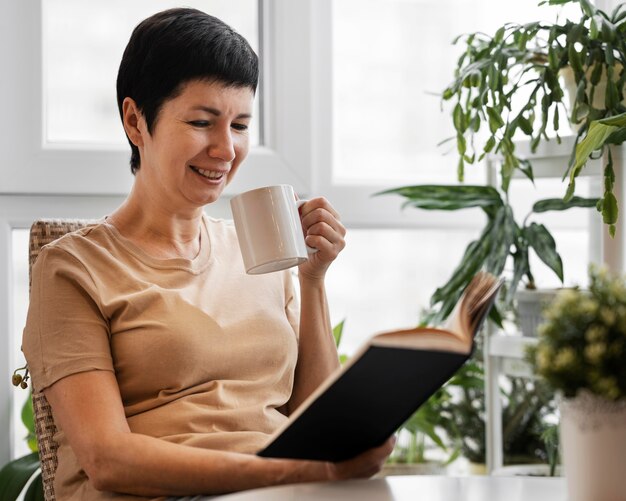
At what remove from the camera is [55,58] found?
6.54 ft

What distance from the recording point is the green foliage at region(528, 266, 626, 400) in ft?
2.30

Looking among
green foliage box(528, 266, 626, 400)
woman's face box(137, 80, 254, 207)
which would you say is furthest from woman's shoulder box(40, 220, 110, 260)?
green foliage box(528, 266, 626, 400)

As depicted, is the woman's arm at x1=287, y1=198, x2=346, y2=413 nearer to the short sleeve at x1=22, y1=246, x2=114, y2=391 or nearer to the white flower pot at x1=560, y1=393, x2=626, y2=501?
the short sleeve at x1=22, y1=246, x2=114, y2=391

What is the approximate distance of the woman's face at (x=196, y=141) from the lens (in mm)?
1374

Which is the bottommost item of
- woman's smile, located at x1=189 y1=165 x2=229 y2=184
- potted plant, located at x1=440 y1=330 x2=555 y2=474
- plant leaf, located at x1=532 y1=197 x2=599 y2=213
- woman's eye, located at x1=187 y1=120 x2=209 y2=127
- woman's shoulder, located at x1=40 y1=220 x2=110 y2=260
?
potted plant, located at x1=440 y1=330 x2=555 y2=474

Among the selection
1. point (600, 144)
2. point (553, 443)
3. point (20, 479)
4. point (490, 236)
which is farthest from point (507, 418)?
point (20, 479)

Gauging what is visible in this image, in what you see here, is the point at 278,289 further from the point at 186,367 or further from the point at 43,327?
the point at 43,327

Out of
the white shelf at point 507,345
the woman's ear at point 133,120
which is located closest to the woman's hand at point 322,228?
the woman's ear at point 133,120

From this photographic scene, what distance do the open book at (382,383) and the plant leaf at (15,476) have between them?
916 mm

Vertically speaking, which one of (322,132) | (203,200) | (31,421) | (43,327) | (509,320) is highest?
(322,132)

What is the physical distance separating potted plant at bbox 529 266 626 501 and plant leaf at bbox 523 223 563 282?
3.47 feet

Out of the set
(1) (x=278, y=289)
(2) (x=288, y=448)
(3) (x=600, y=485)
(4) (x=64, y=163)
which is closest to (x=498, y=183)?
(1) (x=278, y=289)

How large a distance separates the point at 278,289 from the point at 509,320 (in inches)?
A: 35.5

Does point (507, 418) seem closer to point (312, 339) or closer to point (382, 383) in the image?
point (312, 339)
